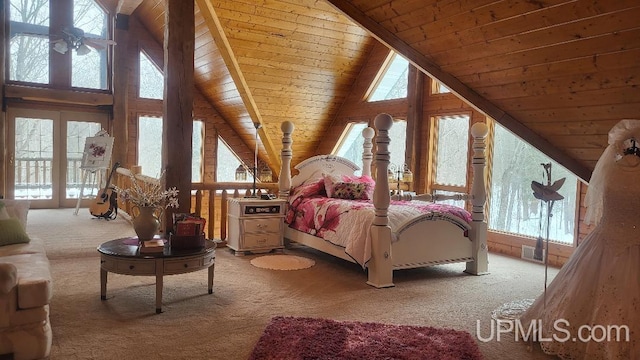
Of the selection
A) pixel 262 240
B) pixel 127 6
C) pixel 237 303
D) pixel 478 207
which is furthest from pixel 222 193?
pixel 127 6

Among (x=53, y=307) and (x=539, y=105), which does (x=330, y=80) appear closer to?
(x=539, y=105)

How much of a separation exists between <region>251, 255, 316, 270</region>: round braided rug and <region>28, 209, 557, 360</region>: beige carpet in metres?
0.10

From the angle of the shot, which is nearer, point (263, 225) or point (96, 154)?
point (263, 225)

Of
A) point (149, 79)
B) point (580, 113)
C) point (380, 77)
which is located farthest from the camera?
point (149, 79)

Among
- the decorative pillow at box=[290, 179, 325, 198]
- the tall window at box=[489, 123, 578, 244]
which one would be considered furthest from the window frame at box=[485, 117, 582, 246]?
the decorative pillow at box=[290, 179, 325, 198]

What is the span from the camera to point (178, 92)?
4.74m

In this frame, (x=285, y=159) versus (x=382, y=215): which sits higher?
(x=285, y=159)

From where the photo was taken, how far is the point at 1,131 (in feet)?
24.5

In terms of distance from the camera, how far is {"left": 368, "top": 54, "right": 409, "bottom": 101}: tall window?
7132 mm

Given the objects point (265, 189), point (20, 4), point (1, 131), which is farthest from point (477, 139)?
point (20, 4)

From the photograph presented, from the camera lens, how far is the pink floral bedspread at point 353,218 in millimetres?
4188

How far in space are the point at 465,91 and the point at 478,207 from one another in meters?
1.21

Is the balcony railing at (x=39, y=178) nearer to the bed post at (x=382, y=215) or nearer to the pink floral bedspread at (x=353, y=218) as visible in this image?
the pink floral bedspread at (x=353, y=218)

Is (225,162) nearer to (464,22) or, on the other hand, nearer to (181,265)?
(181,265)
